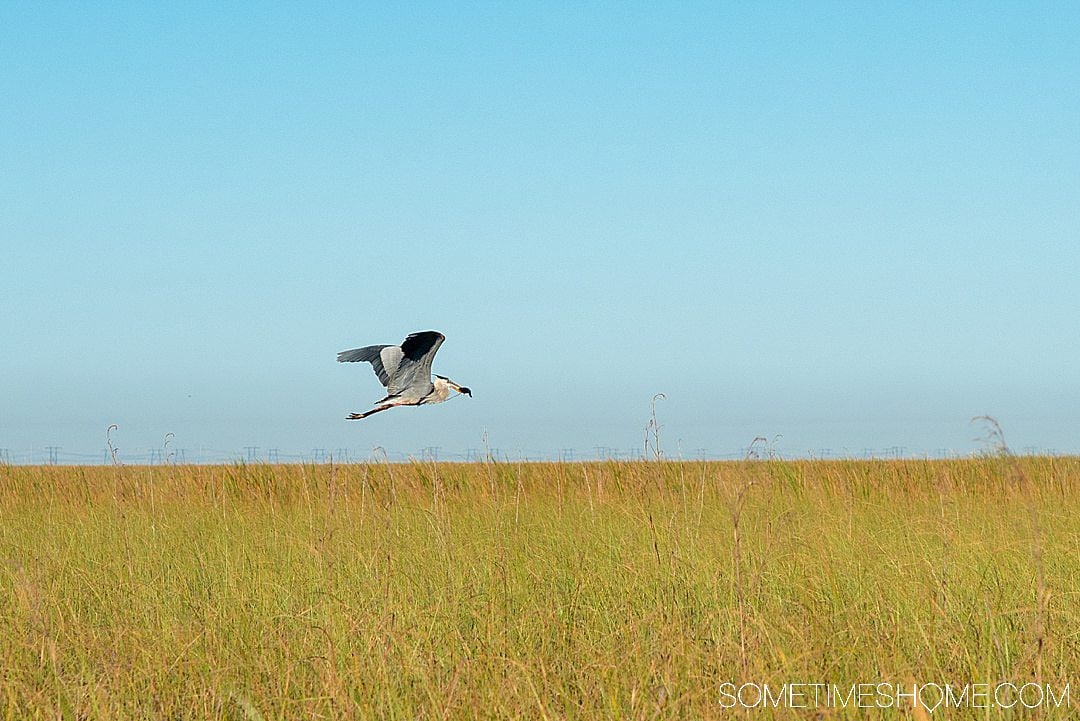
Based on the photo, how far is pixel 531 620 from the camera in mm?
4500

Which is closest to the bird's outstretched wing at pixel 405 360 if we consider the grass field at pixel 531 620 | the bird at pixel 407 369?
the bird at pixel 407 369

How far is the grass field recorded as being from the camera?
3.24 m

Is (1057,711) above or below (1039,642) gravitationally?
below

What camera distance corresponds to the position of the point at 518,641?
167 inches

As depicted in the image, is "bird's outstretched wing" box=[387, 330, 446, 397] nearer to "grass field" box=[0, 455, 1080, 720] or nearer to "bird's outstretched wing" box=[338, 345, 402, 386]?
"bird's outstretched wing" box=[338, 345, 402, 386]

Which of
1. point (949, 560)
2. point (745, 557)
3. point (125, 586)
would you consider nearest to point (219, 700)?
point (125, 586)

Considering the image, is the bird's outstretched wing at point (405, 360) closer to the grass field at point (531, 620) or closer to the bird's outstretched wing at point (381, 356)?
the bird's outstretched wing at point (381, 356)

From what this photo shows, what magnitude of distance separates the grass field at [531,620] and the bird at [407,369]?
12.8ft

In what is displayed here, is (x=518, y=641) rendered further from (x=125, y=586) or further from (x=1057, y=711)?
(x=125, y=586)

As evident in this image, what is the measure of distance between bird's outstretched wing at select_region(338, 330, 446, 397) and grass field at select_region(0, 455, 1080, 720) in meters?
3.90

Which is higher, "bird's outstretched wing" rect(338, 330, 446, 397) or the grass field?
"bird's outstretched wing" rect(338, 330, 446, 397)

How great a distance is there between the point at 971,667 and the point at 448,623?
224 cm

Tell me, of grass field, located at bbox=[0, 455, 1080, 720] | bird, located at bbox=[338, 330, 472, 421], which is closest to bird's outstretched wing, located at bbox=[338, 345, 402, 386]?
bird, located at bbox=[338, 330, 472, 421]

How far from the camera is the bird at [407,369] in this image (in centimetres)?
1172
